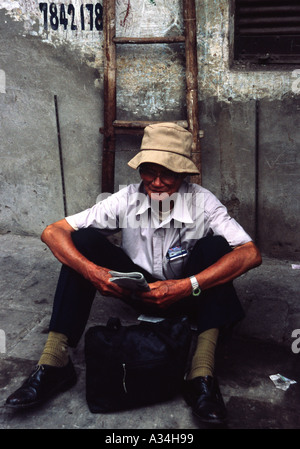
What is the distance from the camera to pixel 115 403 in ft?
8.13

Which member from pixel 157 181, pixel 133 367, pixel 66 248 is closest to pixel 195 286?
pixel 133 367

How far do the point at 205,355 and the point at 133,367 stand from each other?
15.0 inches

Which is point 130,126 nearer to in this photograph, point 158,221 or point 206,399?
point 158,221

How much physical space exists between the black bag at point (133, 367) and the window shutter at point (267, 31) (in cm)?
229

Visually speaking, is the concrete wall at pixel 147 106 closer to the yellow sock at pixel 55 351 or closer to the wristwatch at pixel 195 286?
the wristwatch at pixel 195 286

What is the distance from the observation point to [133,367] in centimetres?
244

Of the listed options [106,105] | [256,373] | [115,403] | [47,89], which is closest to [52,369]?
[115,403]

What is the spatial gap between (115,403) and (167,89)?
2.40 metres

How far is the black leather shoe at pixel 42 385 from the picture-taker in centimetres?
244

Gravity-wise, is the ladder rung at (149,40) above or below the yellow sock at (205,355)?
above

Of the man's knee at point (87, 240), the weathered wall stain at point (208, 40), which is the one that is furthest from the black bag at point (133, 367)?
the weathered wall stain at point (208, 40)

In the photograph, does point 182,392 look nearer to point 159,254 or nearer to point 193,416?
point 193,416

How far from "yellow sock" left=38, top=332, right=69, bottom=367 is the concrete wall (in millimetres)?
1874

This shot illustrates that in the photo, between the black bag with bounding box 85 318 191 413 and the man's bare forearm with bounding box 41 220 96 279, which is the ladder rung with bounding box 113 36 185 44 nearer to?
the man's bare forearm with bounding box 41 220 96 279
